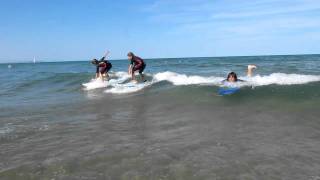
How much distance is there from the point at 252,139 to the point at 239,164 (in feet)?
5.21

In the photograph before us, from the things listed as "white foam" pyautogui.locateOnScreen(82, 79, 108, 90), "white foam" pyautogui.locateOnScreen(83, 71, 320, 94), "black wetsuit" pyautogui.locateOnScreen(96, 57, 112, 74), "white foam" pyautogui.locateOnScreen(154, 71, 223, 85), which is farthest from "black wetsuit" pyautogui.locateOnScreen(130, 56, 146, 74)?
"black wetsuit" pyautogui.locateOnScreen(96, 57, 112, 74)

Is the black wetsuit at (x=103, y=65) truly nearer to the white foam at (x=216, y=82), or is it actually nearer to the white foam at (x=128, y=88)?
the white foam at (x=216, y=82)

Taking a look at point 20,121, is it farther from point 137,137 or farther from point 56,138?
point 137,137

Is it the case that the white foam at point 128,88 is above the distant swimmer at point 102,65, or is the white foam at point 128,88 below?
below

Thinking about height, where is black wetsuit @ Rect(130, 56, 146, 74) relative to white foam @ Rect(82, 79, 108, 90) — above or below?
above

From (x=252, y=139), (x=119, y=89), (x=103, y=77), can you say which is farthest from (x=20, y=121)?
(x=103, y=77)

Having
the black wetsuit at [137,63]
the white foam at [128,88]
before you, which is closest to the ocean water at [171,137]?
the white foam at [128,88]

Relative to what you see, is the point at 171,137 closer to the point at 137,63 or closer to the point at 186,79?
the point at 137,63

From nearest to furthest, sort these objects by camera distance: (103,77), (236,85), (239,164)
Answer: (239,164) → (236,85) → (103,77)

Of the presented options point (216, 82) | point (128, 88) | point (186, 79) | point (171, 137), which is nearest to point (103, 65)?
point (128, 88)

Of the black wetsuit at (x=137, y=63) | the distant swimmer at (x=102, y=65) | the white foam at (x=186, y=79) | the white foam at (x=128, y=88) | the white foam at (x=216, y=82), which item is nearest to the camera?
the white foam at (x=216, y=82)

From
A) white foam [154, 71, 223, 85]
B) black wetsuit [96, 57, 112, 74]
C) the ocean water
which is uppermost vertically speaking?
black wetsuit [96, 57, 112, 74]

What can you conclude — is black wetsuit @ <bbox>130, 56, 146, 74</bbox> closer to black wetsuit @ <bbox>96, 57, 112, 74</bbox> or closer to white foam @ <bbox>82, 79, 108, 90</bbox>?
white foam @ <bbox>82, 79, 108, 90</bbox>

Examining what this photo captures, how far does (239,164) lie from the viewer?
5.61 meters
